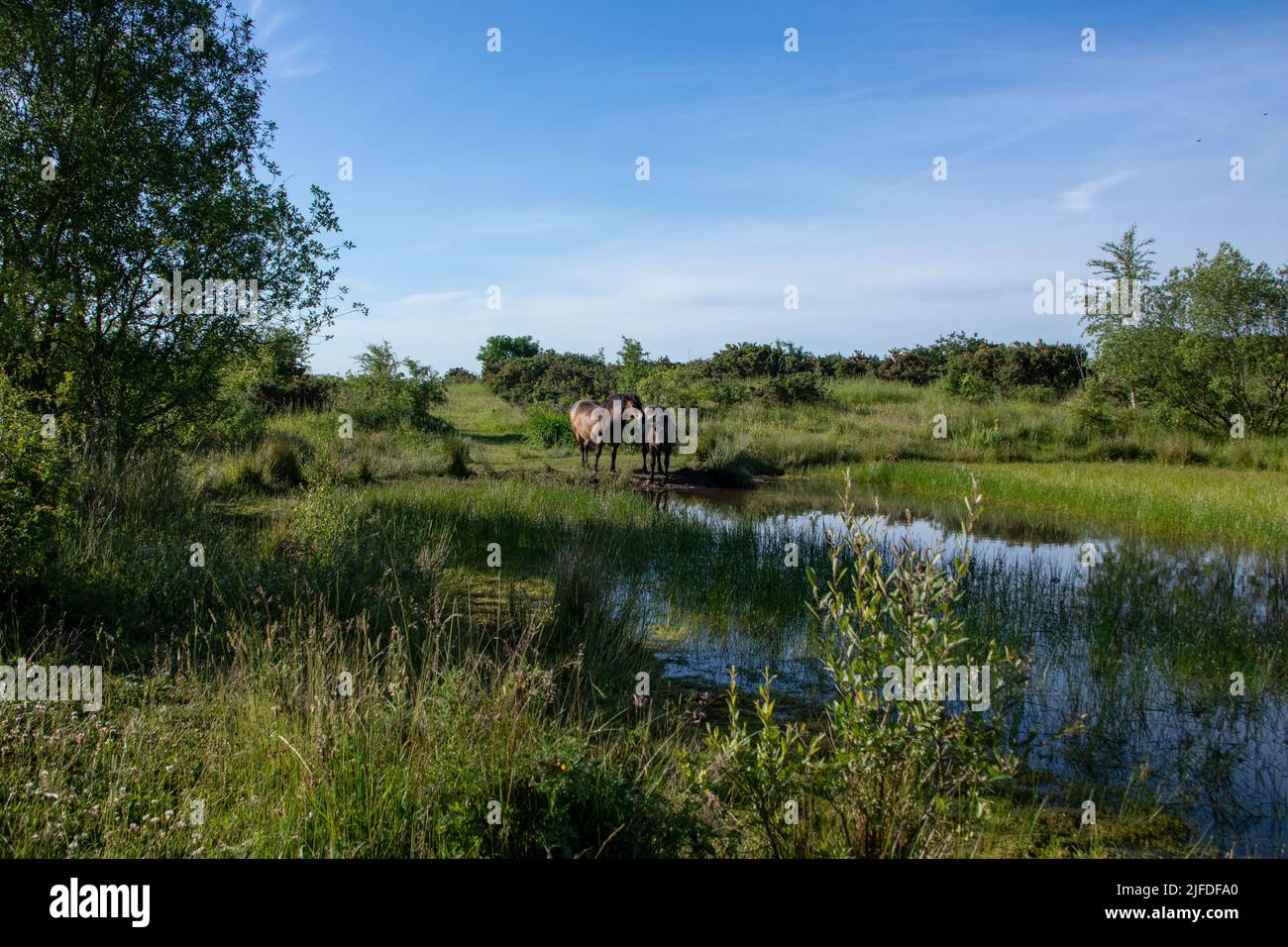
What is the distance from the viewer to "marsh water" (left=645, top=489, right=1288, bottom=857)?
5.19m

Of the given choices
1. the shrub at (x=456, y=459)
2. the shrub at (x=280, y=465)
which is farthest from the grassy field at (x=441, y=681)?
the shrub at (x=456, y=459)

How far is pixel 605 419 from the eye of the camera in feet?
69.5

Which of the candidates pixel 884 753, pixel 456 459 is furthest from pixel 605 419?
pixel 884 753

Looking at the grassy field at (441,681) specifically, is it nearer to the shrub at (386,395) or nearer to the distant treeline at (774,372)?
the shrub at (386,395)

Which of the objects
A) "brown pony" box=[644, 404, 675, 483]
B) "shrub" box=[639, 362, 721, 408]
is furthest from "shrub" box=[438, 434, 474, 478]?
"shrub" box=[639, 362, 721, 408]

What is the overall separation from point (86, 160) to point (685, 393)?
20.1 meters

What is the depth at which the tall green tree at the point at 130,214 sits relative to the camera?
10.1 m

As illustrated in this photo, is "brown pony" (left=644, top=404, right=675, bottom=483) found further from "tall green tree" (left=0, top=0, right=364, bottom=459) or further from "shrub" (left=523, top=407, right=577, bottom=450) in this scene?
"tall green tree" (left=0, top=0, right=364, bottom=459)

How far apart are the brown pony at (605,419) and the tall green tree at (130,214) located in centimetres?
929

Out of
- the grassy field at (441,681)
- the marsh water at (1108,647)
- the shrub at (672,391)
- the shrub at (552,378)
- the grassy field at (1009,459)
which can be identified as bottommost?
the marsh water at (1108,647)

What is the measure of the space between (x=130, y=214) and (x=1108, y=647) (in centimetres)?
1263

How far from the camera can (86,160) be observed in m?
10.2

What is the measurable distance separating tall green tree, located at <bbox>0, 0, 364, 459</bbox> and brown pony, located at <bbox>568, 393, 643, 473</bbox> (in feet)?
30.5
